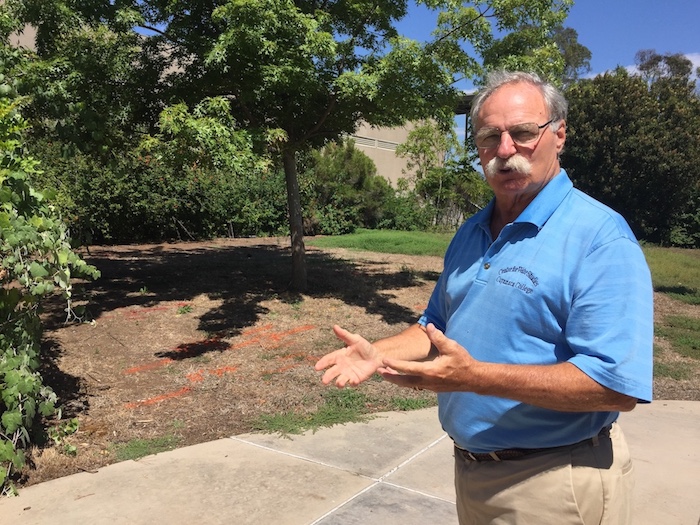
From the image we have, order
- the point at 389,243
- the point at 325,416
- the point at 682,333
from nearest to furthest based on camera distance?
the point at 325,416 → the point at 682,333 → the point at 389,243

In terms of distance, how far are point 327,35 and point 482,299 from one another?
546cm

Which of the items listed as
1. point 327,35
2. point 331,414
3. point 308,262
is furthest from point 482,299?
point 308,262

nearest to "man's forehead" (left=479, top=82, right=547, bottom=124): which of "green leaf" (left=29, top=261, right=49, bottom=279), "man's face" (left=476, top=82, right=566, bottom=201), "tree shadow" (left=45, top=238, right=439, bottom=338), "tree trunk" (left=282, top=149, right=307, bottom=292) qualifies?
"man's face" (left=476, top=82, right=566, bottom=201)

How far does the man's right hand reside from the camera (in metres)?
1.67

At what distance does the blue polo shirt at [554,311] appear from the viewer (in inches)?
56.9

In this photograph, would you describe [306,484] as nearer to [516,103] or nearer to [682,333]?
[516,103]

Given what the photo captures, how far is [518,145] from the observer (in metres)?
1.73

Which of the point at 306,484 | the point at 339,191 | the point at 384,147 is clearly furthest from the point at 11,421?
the point at 384,147

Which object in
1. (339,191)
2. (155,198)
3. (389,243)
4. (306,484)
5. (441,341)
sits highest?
(339,191)

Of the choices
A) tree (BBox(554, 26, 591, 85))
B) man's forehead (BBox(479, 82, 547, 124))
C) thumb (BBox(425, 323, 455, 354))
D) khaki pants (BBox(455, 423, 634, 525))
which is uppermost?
tree (BBox(554, 26, 591, 85))

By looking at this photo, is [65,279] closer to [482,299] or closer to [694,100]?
[482,299]

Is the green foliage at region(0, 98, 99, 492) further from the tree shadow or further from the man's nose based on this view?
the tree shadow

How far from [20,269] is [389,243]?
45.0ft

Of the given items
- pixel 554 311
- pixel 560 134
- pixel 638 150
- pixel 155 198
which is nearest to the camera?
pixel 554 311
